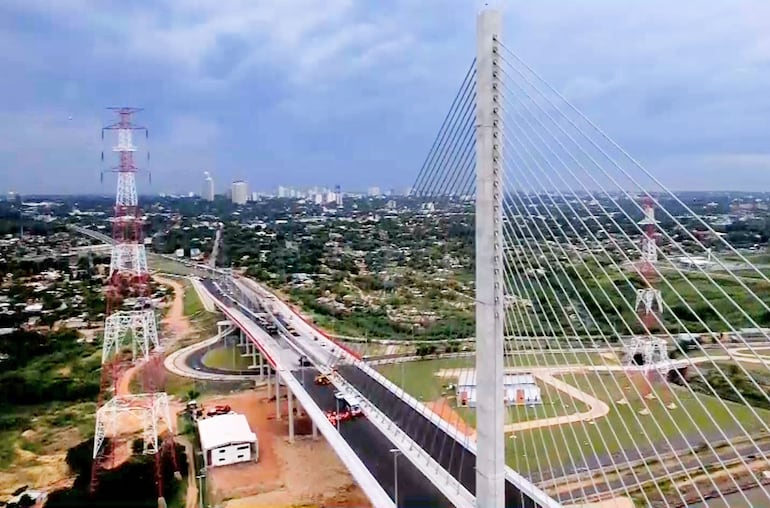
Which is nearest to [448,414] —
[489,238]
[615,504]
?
[615,504]

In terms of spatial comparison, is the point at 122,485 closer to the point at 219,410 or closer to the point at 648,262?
the point at 219,410

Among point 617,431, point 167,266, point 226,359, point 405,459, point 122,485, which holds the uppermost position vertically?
point 167,266


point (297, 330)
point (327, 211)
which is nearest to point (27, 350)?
point (297, 330)

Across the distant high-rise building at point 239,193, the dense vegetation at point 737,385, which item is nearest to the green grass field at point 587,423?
the dense vegetation at point 737,385

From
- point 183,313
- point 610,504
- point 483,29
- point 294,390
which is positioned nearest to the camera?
point 483,29

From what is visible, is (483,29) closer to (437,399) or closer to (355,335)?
(437,399)

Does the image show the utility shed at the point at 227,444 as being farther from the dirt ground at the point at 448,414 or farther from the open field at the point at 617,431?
the open field at the point at 617,431

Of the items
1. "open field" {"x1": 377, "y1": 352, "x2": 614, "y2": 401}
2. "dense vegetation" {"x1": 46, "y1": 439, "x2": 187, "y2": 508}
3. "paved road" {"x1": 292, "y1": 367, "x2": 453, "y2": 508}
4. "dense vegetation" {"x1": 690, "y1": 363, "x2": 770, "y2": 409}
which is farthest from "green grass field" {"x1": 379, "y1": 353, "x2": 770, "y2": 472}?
"dense vegetation" {"x1": 46, "y1": 439, "x2": 187, "y2": 508}
